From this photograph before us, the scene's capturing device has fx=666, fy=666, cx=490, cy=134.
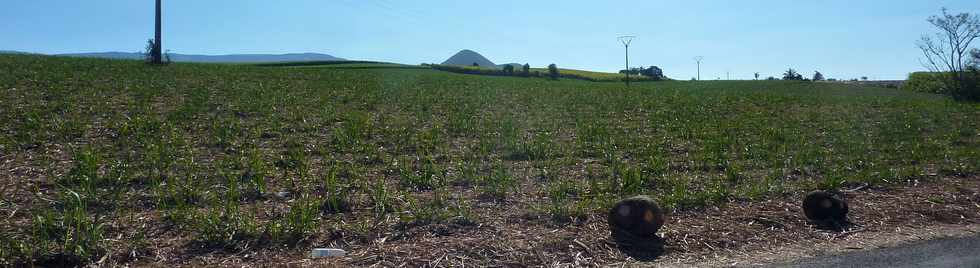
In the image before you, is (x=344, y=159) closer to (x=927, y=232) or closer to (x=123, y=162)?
(x=123, y=162)

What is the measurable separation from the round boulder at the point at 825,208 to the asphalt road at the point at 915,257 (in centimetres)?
74

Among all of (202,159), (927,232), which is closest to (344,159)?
(202,159)

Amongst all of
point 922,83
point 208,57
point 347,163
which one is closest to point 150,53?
point 347,163

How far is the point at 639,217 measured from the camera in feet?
18.7

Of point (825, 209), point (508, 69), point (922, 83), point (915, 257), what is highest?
point (508, 69)

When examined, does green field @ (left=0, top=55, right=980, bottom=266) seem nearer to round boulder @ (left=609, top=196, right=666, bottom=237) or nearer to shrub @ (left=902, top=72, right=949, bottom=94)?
round boulder @ (left=609, top=196, right=666, bottom=237)

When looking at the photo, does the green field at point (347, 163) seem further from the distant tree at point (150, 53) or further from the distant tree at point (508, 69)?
the distant tree at point (508, 69)

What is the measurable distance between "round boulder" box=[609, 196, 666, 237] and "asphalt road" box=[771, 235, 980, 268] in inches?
41.8

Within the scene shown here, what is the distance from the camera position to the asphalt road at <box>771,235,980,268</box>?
5.33 meters

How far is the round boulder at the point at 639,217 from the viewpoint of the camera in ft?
18.7

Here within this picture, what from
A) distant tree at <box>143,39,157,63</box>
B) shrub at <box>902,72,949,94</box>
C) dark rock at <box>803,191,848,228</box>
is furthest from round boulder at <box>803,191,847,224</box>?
shrub at <box>902,72,949,94</box>

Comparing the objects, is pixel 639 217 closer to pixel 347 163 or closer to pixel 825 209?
pixel 825 209

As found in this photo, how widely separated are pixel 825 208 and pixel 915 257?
3.60 ft

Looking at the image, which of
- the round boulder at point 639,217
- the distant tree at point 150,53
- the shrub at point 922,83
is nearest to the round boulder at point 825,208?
the round boulder at point 639,217
